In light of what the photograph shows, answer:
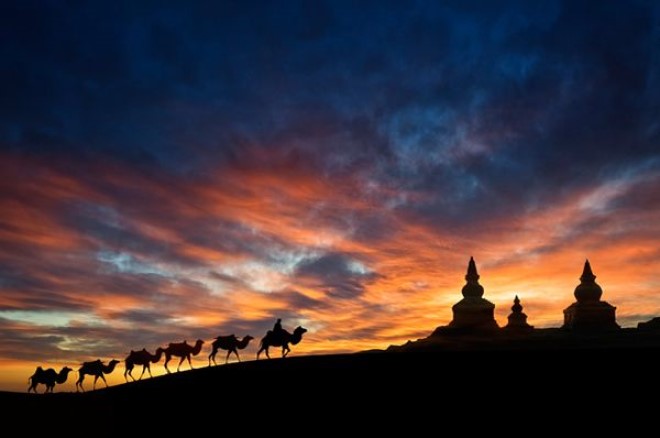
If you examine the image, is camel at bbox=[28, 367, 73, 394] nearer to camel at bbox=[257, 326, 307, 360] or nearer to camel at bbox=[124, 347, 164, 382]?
camel at bbox=[124, 347, 164, 382]

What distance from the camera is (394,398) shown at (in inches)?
584

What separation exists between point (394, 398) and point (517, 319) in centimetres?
7608

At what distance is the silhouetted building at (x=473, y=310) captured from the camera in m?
85.5

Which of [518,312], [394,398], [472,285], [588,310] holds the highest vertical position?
[472,285]

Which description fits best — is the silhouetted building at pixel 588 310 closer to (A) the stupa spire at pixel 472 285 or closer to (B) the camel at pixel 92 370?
(A) the stupa spire at pixel 472 285

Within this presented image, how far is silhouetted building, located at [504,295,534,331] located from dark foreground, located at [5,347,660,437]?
222 ft

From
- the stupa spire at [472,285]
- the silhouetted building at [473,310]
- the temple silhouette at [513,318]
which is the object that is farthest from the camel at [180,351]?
the stupa spire at [472,285]

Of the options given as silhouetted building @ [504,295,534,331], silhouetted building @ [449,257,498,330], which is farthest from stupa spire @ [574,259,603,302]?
silhouetted building @ [449,257,498,330]

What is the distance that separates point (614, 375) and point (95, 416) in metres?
14.2

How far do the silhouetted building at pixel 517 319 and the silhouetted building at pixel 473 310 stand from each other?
86.1 inches

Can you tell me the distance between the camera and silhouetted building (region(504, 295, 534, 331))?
274 feet

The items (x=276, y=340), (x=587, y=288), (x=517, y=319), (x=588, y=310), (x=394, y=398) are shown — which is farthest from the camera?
(x=517, y=319)

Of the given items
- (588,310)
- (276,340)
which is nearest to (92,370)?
(276,340)

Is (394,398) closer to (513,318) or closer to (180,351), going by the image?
(180,351)
